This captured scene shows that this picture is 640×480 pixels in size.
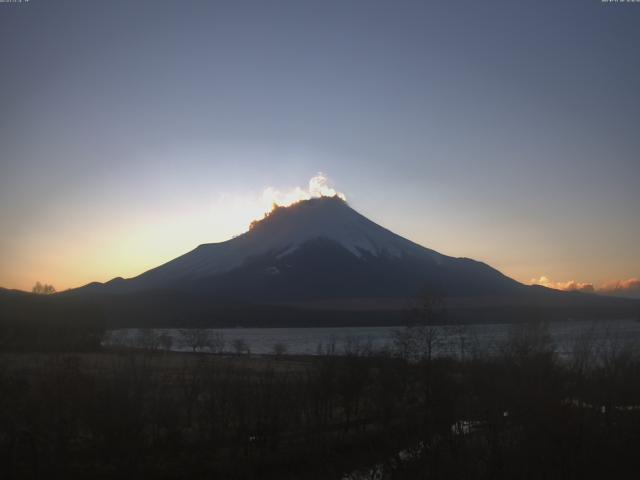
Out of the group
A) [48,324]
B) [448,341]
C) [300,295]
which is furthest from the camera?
[300,295]

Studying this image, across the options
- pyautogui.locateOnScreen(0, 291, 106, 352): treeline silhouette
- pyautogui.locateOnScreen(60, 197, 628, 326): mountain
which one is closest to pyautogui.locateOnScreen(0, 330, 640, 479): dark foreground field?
pyautogui.locateOnScreen(0, 291, 106, 352): treeline silhouette

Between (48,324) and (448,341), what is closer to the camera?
(448,341)

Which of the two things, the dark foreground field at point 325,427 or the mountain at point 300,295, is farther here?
the mountain at point 300,295

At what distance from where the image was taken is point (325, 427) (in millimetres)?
24266

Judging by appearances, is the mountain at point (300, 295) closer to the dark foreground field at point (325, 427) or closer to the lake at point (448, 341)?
the lake at point (448, 341)

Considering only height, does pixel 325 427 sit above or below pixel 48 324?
below

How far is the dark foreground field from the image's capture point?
56.1 ft

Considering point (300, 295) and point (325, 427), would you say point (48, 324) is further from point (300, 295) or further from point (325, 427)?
point (300, 295)

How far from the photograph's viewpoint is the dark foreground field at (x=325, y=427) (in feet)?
56.1

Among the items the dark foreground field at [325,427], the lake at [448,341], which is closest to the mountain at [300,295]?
the lake at [448,341]

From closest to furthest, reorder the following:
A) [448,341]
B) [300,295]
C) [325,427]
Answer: [325,427] → [448,341] → [300,295]

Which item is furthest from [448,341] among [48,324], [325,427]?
[48,324]

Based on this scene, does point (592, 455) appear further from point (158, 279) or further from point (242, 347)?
point (158, 279)

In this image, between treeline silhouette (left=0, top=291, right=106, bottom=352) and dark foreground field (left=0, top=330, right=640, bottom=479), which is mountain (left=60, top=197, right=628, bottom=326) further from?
dark foreground field (left=0, top=330, right=640, bottom=479)
